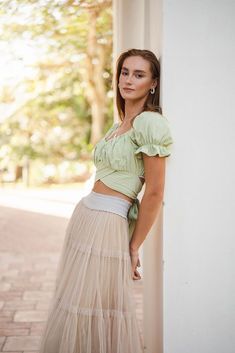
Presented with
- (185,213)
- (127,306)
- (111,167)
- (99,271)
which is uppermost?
(111,167)

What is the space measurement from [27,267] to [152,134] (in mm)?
3537

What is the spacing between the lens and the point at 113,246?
6.66ft

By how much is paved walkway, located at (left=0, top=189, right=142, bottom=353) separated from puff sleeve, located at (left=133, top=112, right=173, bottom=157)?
1751 mm

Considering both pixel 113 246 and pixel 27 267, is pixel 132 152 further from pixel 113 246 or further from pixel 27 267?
pixel 27 267

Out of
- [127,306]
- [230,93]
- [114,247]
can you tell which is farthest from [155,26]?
[127,306]

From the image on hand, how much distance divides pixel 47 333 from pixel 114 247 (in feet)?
1.65

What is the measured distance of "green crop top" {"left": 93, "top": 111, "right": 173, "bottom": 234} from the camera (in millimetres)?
1878

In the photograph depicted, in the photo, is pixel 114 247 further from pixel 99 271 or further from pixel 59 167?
pixel 59 167

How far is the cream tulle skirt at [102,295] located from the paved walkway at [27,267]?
1120 mm

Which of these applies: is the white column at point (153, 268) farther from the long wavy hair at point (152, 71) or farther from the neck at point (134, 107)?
the neck at point (134, 107)

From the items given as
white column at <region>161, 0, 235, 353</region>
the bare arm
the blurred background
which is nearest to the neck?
white column at <region>161, 0, 235, 353</region>

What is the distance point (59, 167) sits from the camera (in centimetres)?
1566

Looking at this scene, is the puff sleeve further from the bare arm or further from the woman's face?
the woman's face

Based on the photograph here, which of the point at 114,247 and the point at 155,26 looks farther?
the point at 155,26
